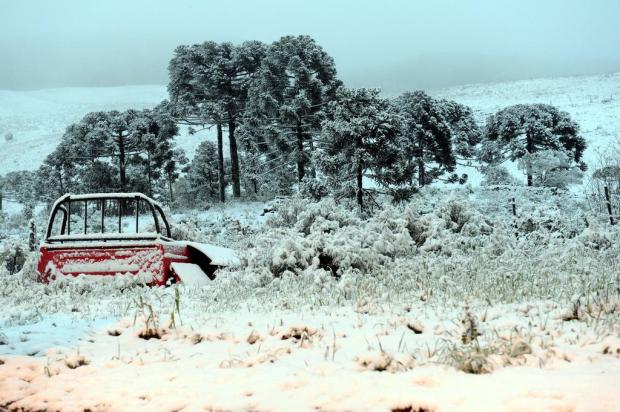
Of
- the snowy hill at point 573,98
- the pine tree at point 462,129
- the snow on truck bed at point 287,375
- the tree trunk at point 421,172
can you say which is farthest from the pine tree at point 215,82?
the snow on truck bed at point 287,375

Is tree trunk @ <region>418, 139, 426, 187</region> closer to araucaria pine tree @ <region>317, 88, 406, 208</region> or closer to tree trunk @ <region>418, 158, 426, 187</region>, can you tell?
tree trunk @ <region>418, 158, 426, 187</region>

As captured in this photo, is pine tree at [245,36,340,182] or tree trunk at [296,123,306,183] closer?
tree trunk at [296,123,306,183]

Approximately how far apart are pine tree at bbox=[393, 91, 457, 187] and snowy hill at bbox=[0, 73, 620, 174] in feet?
48.8

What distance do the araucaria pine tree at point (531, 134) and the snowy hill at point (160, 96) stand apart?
615 centimetres

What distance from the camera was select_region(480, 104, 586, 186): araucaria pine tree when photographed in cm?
4006

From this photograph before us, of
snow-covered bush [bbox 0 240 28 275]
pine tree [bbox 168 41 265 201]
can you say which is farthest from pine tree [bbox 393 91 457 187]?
snow-covered bush [bbox 0 240 28 275]

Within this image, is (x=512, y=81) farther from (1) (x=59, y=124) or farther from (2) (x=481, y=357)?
(2) (x=481, y=357)

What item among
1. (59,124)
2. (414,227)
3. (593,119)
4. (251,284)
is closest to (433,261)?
(251,284)

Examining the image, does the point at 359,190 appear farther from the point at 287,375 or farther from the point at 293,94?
the point at 287,375

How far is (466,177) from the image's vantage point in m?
42.1

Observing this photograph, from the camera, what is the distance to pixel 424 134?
129ft

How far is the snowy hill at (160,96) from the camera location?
190 feet

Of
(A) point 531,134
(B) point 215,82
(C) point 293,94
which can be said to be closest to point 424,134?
(A) point 531,134

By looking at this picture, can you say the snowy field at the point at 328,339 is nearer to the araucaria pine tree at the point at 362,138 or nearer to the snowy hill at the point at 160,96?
the araucaria pine tree at the point at 362,138
